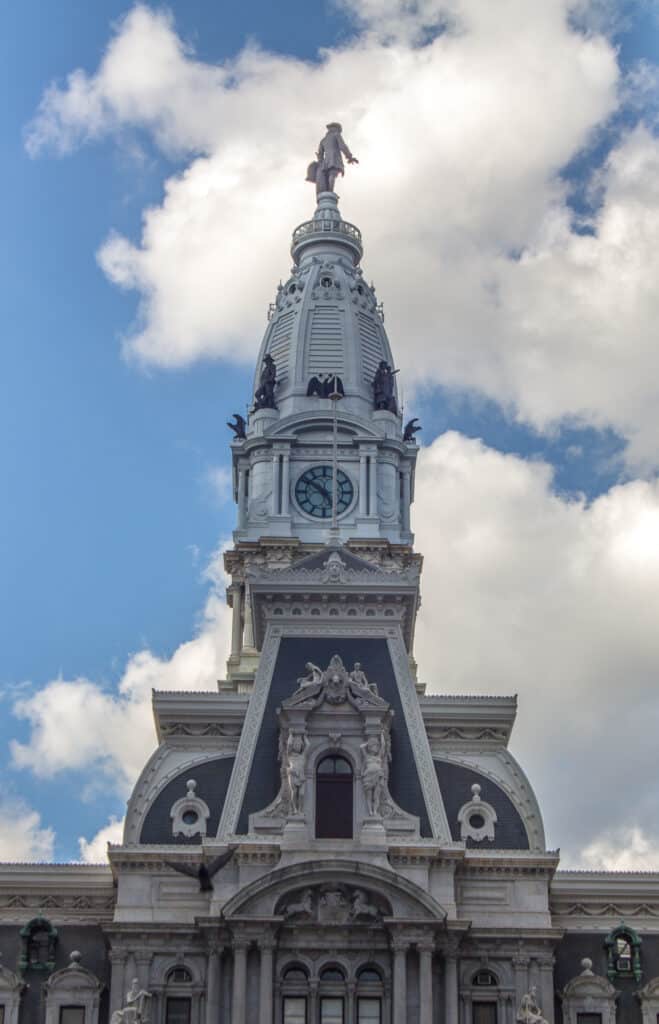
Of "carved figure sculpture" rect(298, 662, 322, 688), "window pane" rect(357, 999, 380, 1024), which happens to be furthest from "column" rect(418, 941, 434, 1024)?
"carved figure sculpture" rect(298, 662, 322, 688)

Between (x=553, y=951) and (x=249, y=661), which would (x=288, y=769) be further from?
(x=249, y=661)

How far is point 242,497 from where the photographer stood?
11094 cm

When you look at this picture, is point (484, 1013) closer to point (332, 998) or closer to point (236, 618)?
point (332, 998)

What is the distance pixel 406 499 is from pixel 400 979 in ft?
156

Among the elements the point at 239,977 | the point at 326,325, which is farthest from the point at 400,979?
the point at 326,325

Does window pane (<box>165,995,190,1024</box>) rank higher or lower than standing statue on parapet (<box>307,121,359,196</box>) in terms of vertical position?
lower

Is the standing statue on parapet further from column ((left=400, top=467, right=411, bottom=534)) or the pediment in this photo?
the pediment

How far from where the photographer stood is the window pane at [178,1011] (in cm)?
6694

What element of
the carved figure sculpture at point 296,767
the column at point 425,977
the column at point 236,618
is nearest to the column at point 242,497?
the column at point 236,618

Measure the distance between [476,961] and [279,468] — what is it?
147ft

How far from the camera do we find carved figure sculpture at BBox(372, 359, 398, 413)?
111688mm

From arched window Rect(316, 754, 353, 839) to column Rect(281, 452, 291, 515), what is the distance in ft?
127

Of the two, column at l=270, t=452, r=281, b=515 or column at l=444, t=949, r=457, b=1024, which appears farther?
column at l=270, t=452, r=281, b=515

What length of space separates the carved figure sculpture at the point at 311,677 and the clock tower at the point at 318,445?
3048 centimetres
